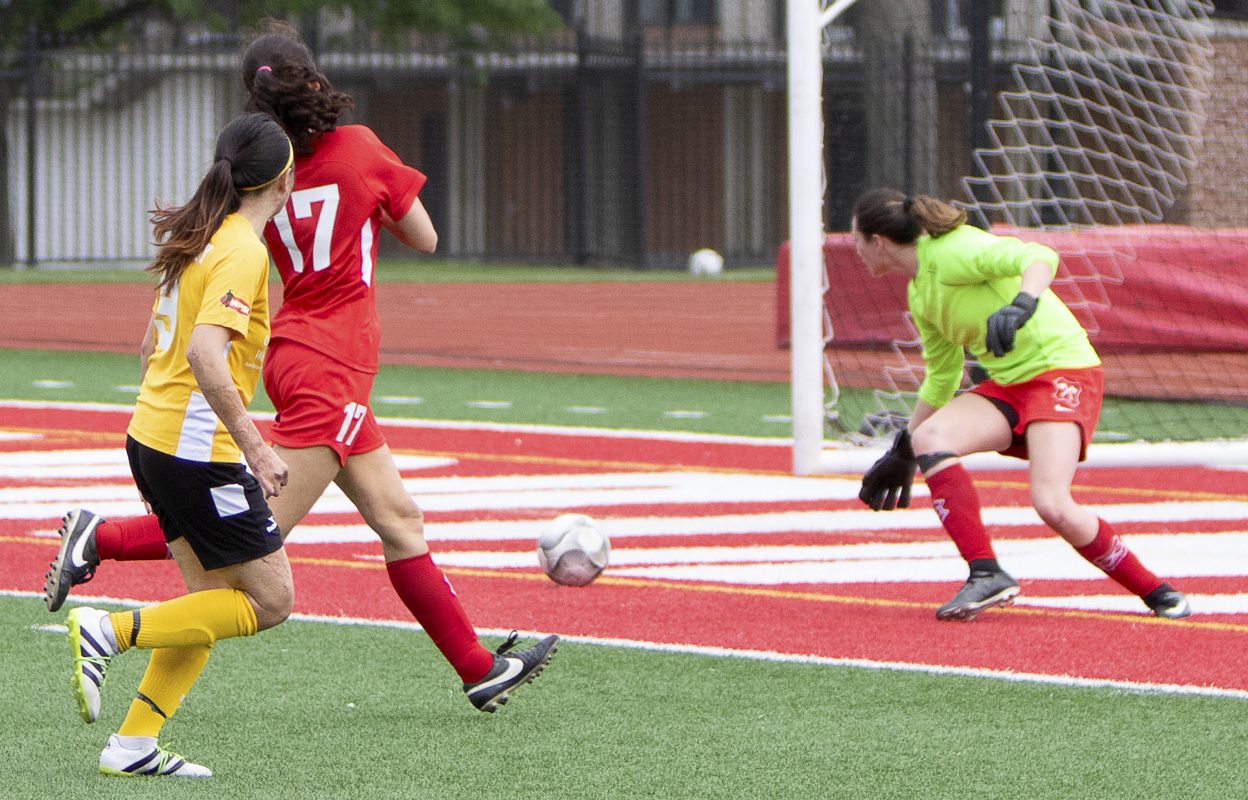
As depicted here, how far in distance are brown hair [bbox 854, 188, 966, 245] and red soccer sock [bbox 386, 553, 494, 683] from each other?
2.35 m

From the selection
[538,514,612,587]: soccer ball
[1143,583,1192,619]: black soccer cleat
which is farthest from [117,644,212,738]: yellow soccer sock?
[1143,583,1192,619]: black soccer cleat

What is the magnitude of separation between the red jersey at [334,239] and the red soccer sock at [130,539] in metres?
0.84

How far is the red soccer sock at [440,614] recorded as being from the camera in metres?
5.59

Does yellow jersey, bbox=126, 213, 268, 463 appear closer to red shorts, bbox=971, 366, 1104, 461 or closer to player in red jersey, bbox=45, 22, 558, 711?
player in red jersey, bbox=45, 22, 558, 711

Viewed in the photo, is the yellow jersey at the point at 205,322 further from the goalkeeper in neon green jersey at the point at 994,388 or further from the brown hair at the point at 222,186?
the goalkeeper in neon green jersey at the point at 994,388

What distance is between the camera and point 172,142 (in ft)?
97.9

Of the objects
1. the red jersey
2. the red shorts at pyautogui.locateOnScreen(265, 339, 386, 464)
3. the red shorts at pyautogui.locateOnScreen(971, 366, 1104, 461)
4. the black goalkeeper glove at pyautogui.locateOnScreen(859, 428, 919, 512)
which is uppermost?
the red jersey

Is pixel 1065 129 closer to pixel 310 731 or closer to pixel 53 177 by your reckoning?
pixel 310 731

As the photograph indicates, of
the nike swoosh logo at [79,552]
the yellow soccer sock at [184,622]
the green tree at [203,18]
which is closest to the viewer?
the yellow soccer sock at [184,622]

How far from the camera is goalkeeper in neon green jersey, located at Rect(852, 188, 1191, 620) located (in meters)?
6.88

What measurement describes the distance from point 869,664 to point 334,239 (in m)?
2.18

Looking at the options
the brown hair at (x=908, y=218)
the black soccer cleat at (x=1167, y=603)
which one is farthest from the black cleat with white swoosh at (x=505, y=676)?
the black soccer cleat at (x=1167, y=603)

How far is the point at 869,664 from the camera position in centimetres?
623

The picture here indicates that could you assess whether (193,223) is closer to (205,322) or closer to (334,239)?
(205,322)
